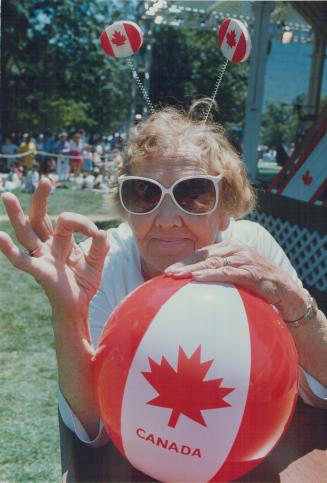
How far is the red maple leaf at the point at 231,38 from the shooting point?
2.00m

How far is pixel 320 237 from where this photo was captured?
6.82 m

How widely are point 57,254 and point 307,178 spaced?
6.68m

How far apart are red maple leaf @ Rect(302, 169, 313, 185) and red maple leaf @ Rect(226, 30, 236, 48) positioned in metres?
5.71

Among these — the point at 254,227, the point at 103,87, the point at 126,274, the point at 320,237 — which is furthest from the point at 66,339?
the point at 103,87

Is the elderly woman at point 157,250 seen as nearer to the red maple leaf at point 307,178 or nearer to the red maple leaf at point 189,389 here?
the red maple leaf at point 189,389

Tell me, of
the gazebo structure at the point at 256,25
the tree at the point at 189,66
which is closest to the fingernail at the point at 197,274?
the gazebo structure at the point at 256,25

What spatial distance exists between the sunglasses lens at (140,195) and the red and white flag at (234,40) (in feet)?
2.36

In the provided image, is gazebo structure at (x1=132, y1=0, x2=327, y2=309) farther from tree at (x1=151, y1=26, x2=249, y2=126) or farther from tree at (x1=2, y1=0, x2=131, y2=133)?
tree at (x1=151, y1=26, x2=249, y2=126)

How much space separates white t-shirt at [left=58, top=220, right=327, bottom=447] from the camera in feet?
5.26

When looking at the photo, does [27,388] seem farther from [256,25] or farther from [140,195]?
[256,25]

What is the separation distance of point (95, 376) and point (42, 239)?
39cm

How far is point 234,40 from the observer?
6.59 ft

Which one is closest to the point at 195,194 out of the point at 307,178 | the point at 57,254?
the point at 57,254

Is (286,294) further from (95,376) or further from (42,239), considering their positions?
(42,239)
